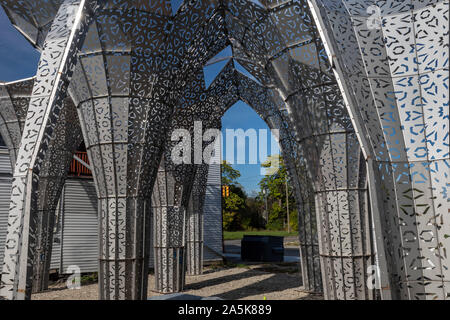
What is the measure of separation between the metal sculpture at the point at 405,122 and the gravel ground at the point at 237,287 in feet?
19.7

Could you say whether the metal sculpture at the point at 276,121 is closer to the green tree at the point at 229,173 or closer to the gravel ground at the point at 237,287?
the gravel ground at the point at 237,287

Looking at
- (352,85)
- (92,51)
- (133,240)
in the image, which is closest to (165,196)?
(133,240)

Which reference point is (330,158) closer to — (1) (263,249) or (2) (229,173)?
(1) (263,249)

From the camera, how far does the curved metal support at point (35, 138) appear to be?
395 cm

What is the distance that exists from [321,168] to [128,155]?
337 centimetres

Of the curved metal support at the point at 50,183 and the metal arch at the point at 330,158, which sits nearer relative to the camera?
the metal arch at the point at 330,158

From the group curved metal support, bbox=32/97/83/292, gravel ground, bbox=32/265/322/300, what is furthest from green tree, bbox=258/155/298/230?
curved metal support, bbox=32/97/83/292

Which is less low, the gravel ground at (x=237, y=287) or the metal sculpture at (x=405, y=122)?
the metal sculpture at (x=405, y=122)

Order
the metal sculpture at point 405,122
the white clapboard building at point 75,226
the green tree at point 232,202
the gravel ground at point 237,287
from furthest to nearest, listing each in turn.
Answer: the green tree at point 232,202 → the white clapboard building at point 75,226 → the gravel ground at point 237,287 → the metal sculpture at point 405,122

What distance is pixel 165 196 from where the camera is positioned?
1027 centimetres

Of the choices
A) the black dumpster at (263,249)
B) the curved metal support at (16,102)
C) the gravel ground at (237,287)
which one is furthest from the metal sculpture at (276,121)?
the black dumpster at (263,249)

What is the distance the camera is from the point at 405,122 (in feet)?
13.6

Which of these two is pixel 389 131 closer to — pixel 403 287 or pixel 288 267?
pixel 403 287

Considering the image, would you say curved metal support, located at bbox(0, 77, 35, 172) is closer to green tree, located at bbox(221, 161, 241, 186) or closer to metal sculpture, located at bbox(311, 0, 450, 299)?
metal sculpture, located at bbox(311, 0, 450, 299)
